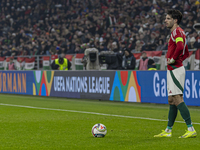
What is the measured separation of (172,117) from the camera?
652cm

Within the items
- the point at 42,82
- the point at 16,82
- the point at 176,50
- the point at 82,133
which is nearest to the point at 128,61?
the point at 42,82

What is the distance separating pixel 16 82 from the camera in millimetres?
19219

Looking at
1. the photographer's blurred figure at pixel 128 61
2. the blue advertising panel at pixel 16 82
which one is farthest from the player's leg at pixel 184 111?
the blue advertising panel at pixel 16 82

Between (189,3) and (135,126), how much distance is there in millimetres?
15298

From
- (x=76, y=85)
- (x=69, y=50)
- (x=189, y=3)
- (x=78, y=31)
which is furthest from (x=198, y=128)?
(x=78, y=31)

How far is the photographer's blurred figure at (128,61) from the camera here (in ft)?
58.5

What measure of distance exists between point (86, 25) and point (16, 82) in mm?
9488

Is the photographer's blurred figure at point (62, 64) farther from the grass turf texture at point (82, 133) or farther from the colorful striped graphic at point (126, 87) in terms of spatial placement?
the grass turf texture at point (82, 133)

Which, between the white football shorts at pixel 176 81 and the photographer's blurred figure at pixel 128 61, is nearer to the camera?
the white football shorts at pixel 176 81

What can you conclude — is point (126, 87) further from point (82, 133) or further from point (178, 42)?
point (178, 42)

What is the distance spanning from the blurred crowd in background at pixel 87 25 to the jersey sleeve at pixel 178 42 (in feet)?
39.6

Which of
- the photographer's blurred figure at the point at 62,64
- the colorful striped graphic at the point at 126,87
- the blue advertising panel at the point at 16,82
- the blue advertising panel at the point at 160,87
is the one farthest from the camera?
the photographer's blurred figure at the point at 62,64

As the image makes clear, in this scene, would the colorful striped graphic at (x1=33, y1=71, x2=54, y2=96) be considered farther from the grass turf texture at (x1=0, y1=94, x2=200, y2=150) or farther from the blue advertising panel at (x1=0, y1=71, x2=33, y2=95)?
the grass turf texture at (x1=0, y1=94, x2=200, y2=150)

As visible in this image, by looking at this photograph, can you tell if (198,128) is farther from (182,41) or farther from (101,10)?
(101,10)
